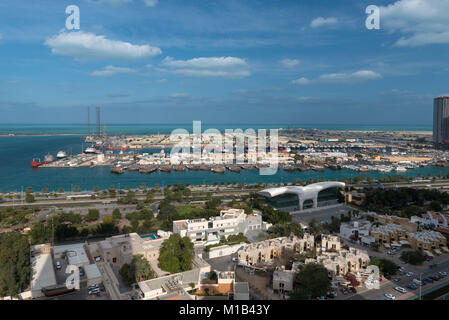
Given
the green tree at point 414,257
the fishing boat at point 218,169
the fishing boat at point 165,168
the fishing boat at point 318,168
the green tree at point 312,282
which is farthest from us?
the fishing boat at point 318,168

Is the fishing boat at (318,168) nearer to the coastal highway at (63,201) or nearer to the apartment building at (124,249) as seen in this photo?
the coastal highway at (63,201)

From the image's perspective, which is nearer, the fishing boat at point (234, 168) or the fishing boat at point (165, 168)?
the fishing boat at point (165, 168)

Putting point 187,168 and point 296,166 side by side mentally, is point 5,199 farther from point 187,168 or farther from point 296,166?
point 296,166

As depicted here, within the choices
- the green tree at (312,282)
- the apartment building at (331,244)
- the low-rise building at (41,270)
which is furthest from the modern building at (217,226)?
the low-rise building at (41,270)

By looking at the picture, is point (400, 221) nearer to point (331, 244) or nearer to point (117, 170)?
point (331, 244)

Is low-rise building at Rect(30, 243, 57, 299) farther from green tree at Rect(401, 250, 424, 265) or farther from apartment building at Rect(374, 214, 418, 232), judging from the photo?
apartment building at Rect(374, 214, 418, 232)
